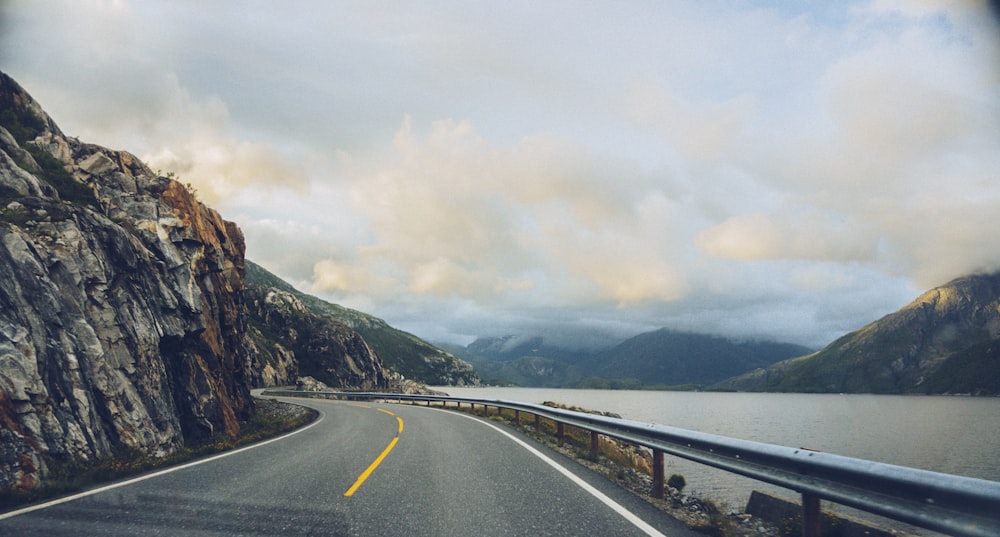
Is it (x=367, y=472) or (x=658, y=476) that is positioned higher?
(x=658, y=476)

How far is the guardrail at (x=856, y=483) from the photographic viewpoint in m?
3.34

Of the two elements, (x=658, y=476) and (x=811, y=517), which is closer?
(x=811, y=517)

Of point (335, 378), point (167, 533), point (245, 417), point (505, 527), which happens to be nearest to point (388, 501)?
point (505, 527)

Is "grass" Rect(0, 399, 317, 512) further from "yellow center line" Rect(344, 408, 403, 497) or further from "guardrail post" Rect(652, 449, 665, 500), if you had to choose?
"guardrail post" Rect(652, 449, 665, 500)

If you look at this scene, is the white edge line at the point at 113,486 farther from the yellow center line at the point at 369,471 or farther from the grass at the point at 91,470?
the yellow center line at the point at 369,471

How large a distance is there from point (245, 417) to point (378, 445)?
66.7 ft

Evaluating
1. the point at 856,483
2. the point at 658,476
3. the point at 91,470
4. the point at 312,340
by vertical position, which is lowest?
the point at 91,470

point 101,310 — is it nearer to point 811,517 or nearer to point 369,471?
point 369,471

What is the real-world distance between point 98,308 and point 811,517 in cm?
1810

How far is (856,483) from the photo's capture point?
434 cm

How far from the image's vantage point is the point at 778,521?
6613mm

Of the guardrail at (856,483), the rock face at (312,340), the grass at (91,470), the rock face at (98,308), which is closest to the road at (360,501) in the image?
the grass at (91,470)

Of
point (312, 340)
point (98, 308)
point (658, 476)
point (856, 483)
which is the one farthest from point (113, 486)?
point (312, 340)

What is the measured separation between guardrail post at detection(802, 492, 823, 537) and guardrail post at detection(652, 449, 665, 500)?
2988 millimetres
